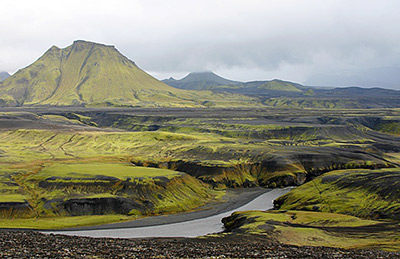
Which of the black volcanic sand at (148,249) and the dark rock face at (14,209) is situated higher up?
the black volcanic sand at (148,249)

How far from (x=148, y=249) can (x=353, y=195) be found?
67135 mm

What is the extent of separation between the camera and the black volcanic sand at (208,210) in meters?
93.5

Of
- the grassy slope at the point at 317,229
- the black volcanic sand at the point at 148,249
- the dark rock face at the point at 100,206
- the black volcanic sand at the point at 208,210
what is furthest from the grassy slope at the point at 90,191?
the black volcanic sand at the point at 148,249

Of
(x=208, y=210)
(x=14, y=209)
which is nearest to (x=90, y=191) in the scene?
(x=14, y=209)

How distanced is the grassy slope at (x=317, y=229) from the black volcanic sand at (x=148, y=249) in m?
8.76

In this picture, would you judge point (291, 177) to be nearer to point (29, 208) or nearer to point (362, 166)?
point (362, 166)

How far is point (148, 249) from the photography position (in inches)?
2223

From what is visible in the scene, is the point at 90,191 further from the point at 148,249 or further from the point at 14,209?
the point at 148,249

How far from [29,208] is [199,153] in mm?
83153

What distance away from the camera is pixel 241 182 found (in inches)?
5546

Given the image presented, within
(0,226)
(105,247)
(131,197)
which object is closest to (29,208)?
(0,226)

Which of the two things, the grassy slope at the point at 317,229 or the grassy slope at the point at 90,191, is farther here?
the grassy slope at the point at 90,191

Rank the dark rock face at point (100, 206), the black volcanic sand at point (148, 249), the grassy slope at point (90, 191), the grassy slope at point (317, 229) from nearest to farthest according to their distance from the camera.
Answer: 1. the black volcanic sand at point (148, 249)
2. the grassy slope at point (317, 229)
3. the grassy slope at point (90, 191)
4. the dark rock face at point (100, 206)

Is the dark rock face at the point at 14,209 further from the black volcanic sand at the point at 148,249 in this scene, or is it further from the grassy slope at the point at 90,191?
the black volcanic sand at the point at 148,249
